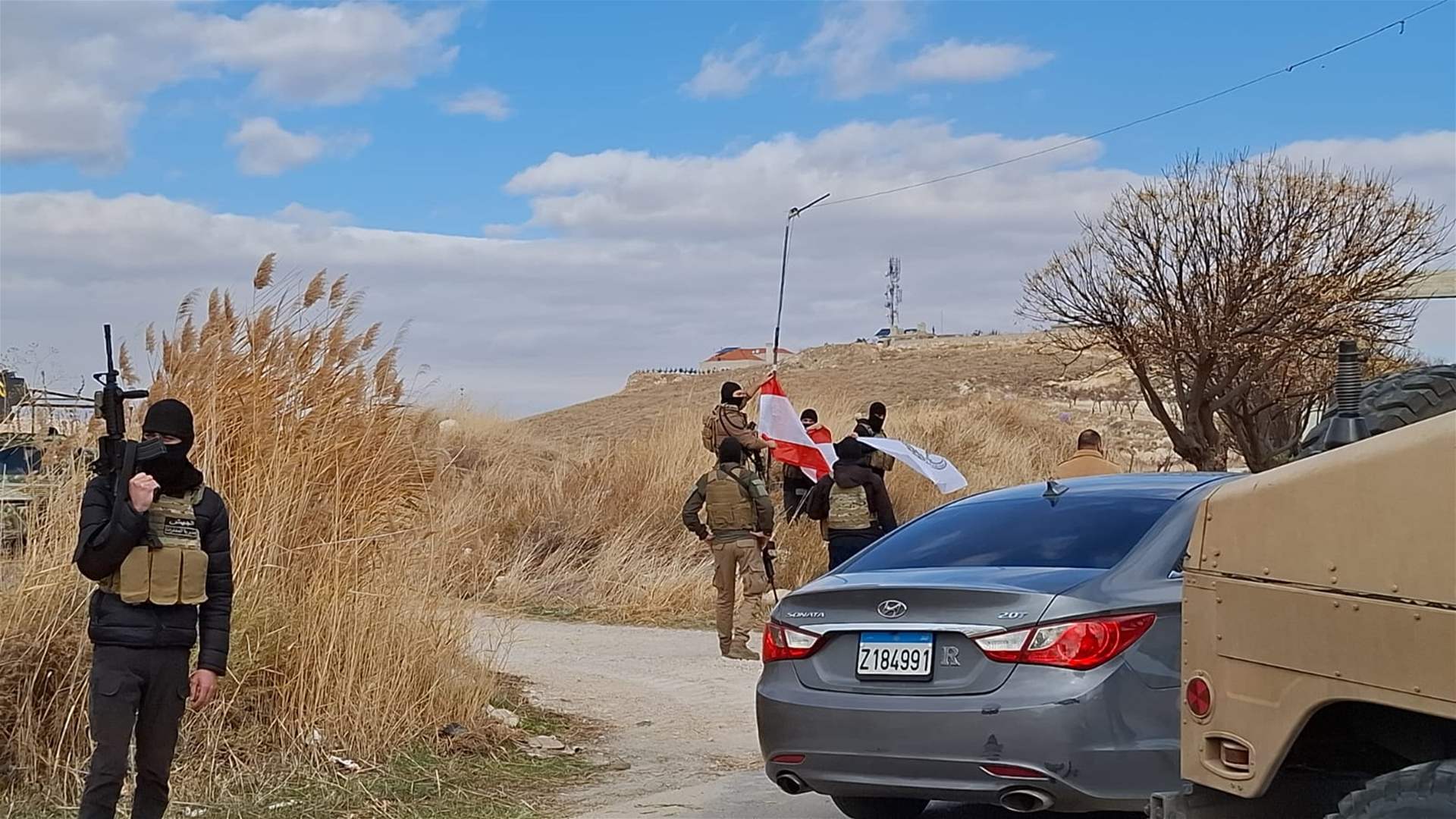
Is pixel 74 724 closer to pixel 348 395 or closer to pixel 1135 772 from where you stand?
pixel 348 395

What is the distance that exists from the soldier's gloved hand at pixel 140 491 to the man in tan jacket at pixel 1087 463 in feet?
24.3

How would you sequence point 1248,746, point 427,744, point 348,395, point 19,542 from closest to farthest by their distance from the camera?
point 1248,746
point 19,542
point 427,744
point 348,395

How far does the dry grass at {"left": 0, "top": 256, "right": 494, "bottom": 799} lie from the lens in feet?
24.0

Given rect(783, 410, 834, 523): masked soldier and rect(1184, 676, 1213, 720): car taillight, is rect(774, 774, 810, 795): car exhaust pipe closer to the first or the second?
rect(1184, 676, 1213, 720): car taillight

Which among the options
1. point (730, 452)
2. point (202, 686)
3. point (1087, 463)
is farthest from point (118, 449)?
point (1087, 463)

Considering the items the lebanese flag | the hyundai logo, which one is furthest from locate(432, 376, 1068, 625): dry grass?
the hyundai logo

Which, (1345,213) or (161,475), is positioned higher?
(1345,213)

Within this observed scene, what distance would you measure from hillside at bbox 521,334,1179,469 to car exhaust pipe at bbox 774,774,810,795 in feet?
86.8

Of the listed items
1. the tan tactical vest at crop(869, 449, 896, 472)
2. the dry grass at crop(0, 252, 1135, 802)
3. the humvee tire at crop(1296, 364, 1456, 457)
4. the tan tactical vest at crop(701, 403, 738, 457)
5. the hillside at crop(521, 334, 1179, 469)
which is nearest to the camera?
the humvee tire at crop(1296, 364, 1456, 457)

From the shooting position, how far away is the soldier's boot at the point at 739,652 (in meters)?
12.7

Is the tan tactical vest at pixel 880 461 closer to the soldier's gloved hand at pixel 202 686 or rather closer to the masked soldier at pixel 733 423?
the masked soldier at pixel 733 423

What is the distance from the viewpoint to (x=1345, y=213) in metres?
22.9

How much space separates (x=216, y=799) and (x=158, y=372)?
2338 mm

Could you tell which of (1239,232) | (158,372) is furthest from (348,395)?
(1239,232)
